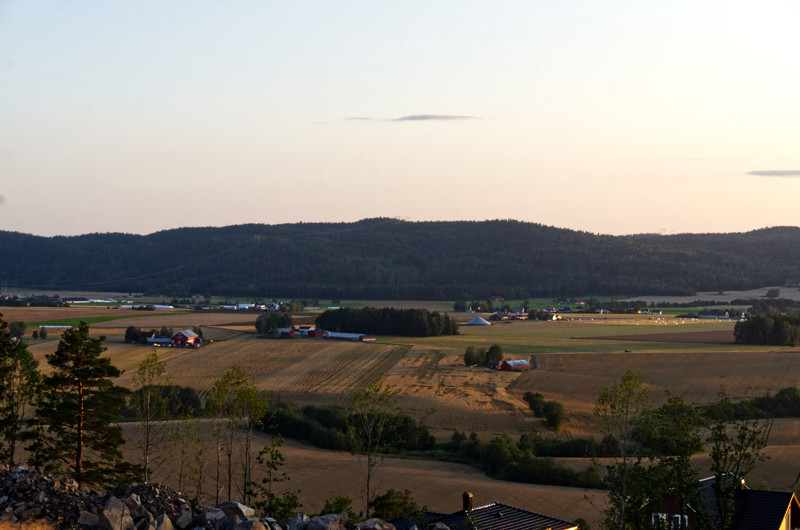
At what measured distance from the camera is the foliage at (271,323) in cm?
9421

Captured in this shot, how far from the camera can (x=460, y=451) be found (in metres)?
43.9

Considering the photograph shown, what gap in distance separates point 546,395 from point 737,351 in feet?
90.5

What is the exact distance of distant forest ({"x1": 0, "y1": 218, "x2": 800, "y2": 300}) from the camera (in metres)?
164

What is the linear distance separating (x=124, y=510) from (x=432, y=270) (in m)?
169

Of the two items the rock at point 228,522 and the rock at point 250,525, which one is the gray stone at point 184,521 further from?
the rock at point 250,525

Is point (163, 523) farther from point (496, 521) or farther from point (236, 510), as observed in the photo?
point (496, 521)

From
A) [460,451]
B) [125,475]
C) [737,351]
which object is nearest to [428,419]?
[460,451]

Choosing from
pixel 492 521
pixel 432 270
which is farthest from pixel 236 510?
pixel 432 270

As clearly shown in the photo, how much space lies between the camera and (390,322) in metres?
97.6

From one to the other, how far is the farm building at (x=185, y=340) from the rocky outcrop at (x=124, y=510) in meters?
65.9

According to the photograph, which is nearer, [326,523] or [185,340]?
[326,523]

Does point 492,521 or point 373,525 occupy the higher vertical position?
point 373,525

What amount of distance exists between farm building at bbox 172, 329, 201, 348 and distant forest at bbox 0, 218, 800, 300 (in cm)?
7176

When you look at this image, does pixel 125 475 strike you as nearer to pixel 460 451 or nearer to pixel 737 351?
pixel 460 451
